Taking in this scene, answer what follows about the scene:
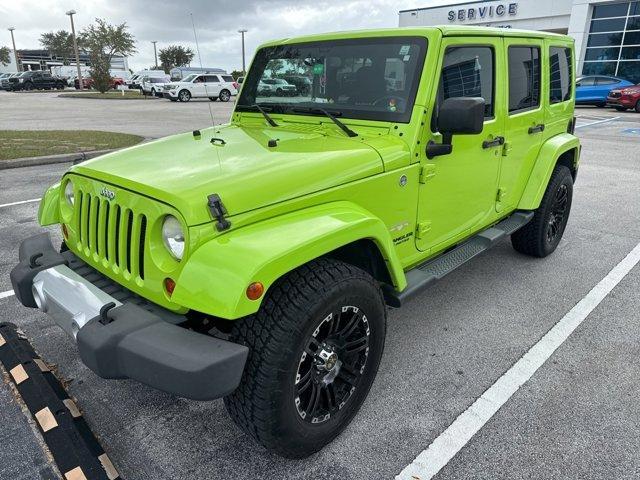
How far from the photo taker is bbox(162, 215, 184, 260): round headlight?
79.1 inches

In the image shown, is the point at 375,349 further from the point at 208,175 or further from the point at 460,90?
the point at 460,90

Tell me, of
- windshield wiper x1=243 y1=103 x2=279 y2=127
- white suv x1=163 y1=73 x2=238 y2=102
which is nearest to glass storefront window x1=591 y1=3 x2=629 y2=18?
white suv x1=163 y1=73 x2=238 y2=102

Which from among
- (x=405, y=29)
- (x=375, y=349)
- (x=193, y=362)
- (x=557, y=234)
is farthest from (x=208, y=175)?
(x=557, y=234)

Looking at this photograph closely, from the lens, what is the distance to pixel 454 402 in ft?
8.76

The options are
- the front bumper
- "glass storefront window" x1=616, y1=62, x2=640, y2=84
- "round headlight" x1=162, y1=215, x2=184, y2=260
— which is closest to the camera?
the front bumper

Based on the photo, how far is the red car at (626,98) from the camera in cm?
1933

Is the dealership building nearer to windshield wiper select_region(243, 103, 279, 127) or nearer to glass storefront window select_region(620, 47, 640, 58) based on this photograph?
glass storefront window select_region(620, 47, 640, 58)

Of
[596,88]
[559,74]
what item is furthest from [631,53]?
[559,74]

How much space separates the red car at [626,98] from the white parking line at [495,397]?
19.2 m

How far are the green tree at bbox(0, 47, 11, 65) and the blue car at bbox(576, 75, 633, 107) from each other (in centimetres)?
7784

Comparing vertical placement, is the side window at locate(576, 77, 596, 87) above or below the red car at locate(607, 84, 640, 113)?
above

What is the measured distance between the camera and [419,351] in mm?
3158

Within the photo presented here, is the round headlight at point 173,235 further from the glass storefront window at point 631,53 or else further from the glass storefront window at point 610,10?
the glass storefront window at point 610,10

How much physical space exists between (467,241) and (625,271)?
1.86 meters
